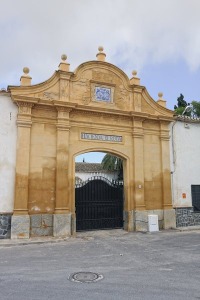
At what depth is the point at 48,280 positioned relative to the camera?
5836 millimetres

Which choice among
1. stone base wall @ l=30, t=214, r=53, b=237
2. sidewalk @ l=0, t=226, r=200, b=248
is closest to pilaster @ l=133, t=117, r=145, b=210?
sidewalk @ l=0, t=226, r=200, b=248

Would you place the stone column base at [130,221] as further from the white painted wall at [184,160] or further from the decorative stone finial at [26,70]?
the decorative stone finial at [26,70]

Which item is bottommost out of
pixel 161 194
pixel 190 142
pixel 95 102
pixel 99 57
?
pixel 161 194

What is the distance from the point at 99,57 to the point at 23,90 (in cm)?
424

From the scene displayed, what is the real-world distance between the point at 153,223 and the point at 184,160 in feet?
13.1

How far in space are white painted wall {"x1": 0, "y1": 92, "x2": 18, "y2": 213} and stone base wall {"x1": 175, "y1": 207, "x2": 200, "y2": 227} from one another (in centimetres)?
818

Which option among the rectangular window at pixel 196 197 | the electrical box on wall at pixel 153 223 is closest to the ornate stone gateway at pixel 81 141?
the electrical box on wall at pixel 153 223

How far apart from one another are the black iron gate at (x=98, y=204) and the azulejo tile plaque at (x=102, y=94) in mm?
3818

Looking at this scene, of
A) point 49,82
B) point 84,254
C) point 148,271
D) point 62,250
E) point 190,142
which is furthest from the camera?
point 190,142

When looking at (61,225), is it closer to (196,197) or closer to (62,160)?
(62,160)

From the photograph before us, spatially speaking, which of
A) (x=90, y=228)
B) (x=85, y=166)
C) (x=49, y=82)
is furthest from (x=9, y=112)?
(x=85, y=166)

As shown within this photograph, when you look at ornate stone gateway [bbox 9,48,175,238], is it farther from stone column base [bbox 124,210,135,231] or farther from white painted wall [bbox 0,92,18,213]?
white painted wall [bbox 0,92,18,213]

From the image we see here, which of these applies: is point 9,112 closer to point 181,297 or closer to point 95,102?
point 95,102

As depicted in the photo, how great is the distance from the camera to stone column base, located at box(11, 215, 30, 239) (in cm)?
1060
